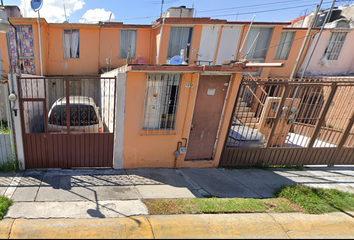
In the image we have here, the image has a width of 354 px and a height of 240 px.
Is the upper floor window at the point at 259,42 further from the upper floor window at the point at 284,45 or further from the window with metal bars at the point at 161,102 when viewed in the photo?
the window with metal bars at the point at 161,102

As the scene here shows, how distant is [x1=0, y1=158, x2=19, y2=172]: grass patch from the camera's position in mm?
3918

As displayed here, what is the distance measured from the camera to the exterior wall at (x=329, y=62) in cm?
1082

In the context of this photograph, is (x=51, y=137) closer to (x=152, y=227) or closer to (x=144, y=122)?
(x=144, y=122)

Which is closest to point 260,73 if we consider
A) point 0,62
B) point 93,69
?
point 93,69

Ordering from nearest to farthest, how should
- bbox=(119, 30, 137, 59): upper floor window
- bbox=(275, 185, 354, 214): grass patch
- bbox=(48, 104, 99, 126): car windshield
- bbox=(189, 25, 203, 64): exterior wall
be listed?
bbox=(275, 185, 354, 214): grass patch → bbox=(48, 104, 99, 126): car windshield → bbox=(189, 25, 203, 64): exterior wall → bbox=(119, 30, 137, 59): upper floor window

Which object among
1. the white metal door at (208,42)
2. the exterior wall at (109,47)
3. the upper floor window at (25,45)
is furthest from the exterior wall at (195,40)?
the upper floor window at (25,45)

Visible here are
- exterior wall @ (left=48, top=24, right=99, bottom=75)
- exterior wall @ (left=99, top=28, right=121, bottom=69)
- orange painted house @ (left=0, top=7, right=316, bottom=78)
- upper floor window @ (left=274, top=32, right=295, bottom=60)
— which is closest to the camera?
orange painted house @ (left=0, top=7, right=316, bottom=78)

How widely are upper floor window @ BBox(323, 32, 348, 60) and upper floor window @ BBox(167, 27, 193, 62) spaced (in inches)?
367

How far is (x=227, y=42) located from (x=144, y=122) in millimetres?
7734

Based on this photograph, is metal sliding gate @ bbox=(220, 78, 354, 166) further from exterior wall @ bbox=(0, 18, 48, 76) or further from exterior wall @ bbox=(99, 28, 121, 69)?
exterior wall @ bbox=(0, 18, 48, 76)

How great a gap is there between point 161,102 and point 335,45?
13422mm

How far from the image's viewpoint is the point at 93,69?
10242mm

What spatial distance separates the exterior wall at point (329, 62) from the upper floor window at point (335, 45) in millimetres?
197

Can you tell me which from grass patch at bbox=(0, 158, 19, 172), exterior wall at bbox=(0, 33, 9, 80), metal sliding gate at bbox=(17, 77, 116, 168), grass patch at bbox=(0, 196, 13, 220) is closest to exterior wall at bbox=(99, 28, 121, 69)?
exterior wall at bbox=(0, 33, 9, 80)
